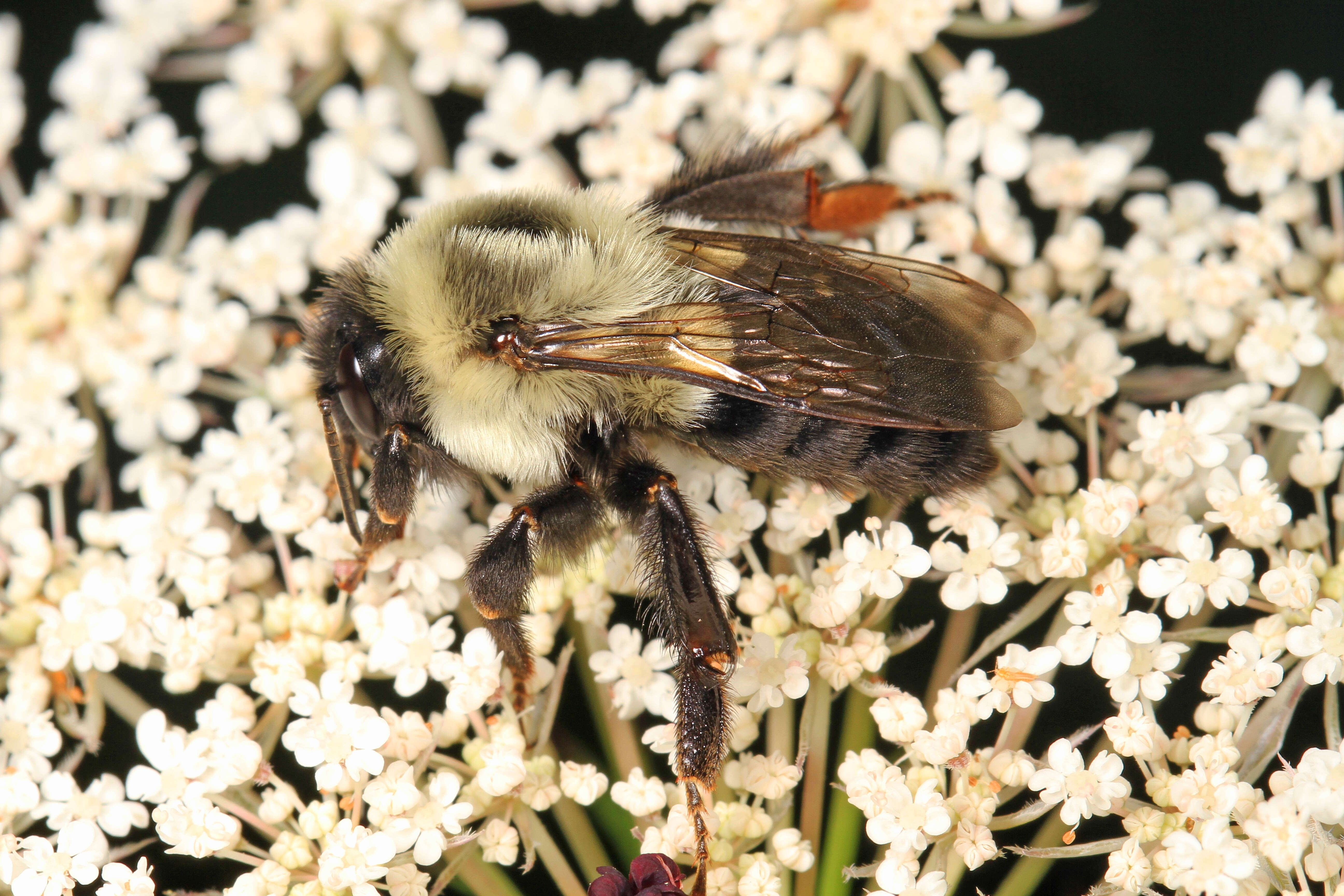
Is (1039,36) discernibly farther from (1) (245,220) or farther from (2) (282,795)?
(2) (282,795)

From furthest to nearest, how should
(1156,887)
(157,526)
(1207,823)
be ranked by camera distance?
(157,526) → (1156,887) → (1207,823)

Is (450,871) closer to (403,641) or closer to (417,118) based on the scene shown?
(403,641)

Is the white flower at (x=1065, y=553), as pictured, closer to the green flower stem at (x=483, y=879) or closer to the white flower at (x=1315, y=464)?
the white flower at (x=1315, y=464)

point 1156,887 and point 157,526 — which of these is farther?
point 157,526

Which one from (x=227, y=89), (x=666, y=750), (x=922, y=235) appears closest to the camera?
(x=666, y=750)

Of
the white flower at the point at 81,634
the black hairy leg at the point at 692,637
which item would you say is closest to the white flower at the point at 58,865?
the white flower at the point at 81,634

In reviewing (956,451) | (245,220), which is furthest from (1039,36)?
(245,220)

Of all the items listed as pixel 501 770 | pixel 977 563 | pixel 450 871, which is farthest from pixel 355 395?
pixel 977 563
